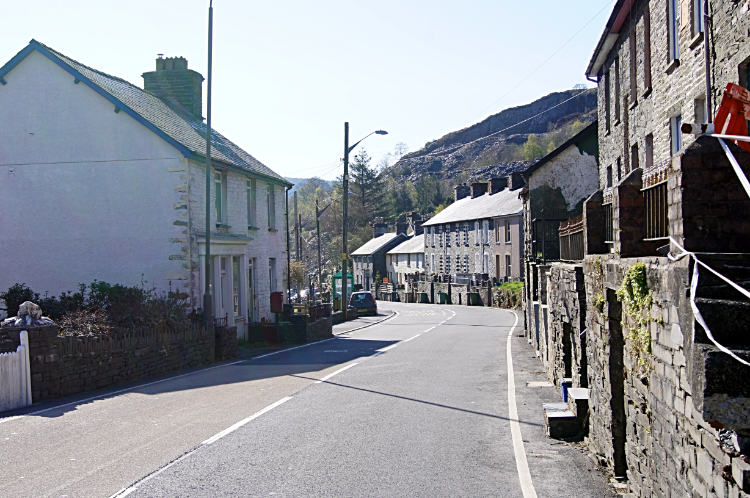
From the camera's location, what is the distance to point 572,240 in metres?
11.4

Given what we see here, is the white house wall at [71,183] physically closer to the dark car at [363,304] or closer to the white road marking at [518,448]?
the white road marking at [518,448]

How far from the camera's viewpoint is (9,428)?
31.0 ft

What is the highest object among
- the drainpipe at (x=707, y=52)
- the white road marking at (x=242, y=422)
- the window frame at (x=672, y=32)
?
the window frame at (x=672, y=32)

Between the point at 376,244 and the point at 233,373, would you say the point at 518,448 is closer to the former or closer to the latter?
the point at 233,373

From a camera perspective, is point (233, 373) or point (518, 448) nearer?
point (518, 448)

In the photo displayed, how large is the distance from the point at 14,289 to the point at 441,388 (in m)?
12.7

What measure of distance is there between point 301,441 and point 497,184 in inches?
2233

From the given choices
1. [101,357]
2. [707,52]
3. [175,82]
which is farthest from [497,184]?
[101,357]

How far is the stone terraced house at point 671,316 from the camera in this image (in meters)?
3.96

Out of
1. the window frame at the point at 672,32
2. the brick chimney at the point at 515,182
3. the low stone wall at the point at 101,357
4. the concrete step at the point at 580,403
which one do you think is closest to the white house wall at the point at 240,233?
the low stone wall at the point at 101,357

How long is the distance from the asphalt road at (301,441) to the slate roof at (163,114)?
9479 mm

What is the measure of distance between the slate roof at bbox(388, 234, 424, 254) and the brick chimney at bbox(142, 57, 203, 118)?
4918 centimetres

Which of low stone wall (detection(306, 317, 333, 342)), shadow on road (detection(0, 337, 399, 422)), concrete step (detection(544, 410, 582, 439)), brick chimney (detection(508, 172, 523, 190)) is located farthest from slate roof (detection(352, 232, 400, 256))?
concrete step (detection(544, 410, 582, 439))

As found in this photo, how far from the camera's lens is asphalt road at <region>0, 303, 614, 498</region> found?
6.72m
